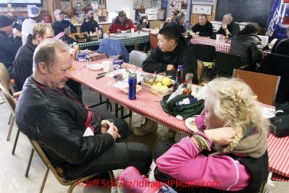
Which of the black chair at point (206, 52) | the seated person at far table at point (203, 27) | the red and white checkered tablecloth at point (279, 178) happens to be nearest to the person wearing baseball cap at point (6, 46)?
the black chair at point (206, 52)

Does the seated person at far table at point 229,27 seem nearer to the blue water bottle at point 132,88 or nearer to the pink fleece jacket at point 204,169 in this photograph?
the blue water bottle at point 132,88

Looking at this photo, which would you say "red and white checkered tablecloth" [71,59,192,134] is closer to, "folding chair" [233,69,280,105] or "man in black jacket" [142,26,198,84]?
"man in black jacket" [142,26,198,84]

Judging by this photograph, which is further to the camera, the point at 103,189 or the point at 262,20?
the point at 262,20

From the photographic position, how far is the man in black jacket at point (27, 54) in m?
2.23

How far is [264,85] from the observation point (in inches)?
81.0

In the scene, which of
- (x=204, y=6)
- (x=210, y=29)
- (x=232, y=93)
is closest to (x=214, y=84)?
(x=232, y=93)

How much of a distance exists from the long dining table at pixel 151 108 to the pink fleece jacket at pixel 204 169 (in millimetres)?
326

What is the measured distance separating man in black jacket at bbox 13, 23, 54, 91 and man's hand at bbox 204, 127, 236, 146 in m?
2.04

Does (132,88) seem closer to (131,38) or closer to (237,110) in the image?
(237,110)

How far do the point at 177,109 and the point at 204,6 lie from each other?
234 inches

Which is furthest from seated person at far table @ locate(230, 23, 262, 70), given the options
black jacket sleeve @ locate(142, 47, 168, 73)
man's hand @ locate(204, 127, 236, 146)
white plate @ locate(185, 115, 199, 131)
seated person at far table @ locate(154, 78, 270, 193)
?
man's hand @ locate(204, 127, 236, 146)

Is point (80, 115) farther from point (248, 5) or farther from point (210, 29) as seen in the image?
point (248, 5)

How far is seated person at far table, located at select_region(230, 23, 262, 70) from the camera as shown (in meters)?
3.37

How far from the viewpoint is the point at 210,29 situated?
5.12 meters
